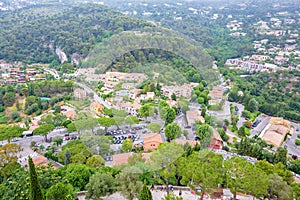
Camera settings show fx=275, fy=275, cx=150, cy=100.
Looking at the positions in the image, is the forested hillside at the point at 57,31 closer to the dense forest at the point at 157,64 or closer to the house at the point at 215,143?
the dense forest at the point at 157,64

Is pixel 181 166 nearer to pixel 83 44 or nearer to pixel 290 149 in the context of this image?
pixel 290 149

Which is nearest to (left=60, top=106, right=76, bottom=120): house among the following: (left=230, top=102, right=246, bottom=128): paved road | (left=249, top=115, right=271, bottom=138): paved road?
(left=230, top=102, right=246, bottom=128): paved road

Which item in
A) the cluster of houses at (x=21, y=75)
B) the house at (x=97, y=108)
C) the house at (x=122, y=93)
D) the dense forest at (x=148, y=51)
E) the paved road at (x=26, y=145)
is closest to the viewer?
the paved road at (x=26, y=145)

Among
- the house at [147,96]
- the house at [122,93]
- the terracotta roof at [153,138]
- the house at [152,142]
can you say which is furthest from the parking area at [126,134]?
the house at [122,93]

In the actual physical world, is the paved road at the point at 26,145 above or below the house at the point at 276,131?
below

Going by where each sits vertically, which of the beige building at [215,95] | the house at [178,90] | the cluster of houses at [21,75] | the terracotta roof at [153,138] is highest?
the house at [178,90]

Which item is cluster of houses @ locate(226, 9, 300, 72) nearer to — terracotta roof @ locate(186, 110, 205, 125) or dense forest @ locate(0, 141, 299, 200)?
terracotta roof @ locate(186, 110, 205, 125)

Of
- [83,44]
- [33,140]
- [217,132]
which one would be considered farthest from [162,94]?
[83,44]

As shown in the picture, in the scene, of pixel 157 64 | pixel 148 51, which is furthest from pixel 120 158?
pixel 148 51
